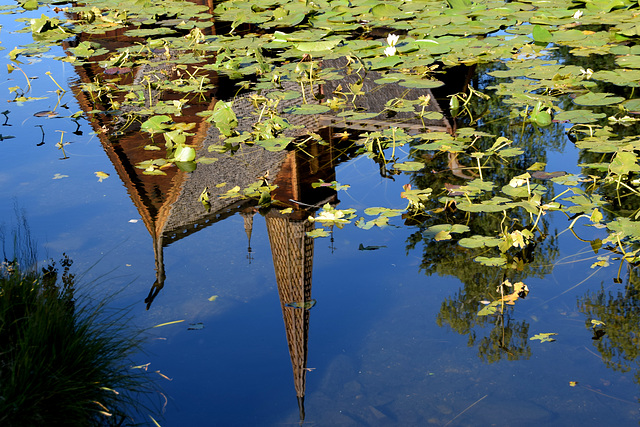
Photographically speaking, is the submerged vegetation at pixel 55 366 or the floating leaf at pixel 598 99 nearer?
the submerged vegetation at pixel 55 366

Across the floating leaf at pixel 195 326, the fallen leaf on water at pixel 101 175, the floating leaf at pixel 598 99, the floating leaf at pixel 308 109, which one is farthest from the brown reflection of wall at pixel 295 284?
the floating leaf at pixel 598 99

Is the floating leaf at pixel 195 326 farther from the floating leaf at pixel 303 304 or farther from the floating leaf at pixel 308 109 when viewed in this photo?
the floating leaf at pixel 308 109

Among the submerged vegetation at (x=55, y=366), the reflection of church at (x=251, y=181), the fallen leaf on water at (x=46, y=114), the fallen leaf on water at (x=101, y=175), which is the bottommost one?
the fallen leaf on water at (x=46, y=114)

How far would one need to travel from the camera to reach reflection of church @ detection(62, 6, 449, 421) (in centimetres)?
396

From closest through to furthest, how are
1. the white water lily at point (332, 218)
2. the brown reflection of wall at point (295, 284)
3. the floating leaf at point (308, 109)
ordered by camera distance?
1. the brown reflection of wall at point (295, 284)
2. the white water lily at point (332, 218)
3. the floating leaf at point (308, 109)

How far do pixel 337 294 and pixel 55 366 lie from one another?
175 centimetres

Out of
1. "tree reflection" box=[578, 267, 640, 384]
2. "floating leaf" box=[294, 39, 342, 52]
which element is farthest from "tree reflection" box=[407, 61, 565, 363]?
"floating leaf" box=[294, 39, 342, 52]

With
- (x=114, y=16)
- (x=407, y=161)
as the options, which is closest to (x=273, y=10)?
(x=114, y=16)

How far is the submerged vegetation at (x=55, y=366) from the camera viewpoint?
2709 mm

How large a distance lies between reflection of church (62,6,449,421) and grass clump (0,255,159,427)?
830 millimetres

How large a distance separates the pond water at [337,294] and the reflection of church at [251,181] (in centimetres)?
2

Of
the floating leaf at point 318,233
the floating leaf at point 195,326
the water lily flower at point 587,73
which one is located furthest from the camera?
the water lily flower at point 587,73

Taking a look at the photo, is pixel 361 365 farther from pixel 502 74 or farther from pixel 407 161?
pixel 502 74

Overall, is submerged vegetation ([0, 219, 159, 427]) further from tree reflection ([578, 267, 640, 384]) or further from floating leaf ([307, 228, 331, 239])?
tree reflection ([578, 267, 640, 384])
